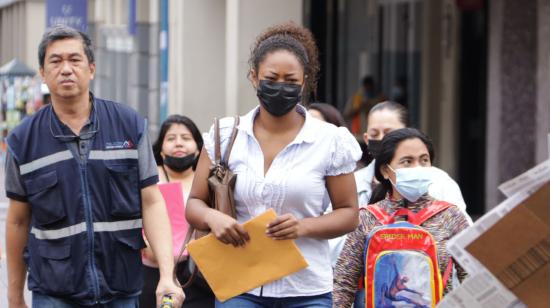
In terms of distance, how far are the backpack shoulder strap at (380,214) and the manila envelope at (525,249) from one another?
81.2 inches

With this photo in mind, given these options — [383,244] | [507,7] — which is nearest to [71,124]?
→ [383,244]

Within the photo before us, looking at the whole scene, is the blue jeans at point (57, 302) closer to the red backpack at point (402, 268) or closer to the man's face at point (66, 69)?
the man's face at point (66, 69)

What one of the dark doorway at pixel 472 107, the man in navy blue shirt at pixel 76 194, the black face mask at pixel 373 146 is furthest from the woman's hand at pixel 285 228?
the dark doorway at pixel 472 107

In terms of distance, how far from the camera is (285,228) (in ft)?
16.4

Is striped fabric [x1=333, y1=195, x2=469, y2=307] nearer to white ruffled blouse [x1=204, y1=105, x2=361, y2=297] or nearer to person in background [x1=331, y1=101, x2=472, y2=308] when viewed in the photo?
person in background [x1=331, y1=101, x2=472, y2=308]

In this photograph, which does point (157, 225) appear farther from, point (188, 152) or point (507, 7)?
point (507, 7)

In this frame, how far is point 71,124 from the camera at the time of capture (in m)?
5.22

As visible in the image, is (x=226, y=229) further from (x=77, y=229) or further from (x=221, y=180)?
(x=77, y=229)

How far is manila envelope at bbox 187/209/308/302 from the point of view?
505 cm

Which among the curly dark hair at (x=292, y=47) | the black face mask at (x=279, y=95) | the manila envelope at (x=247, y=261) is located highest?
the curly dark hair at (x=292, y=47)

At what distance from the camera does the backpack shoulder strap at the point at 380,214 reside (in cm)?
588

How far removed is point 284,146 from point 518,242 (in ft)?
5.34

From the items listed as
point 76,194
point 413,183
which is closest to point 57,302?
point 76,194

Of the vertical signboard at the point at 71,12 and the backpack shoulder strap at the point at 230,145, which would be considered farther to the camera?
the vertical signboard at the point at 71,12
